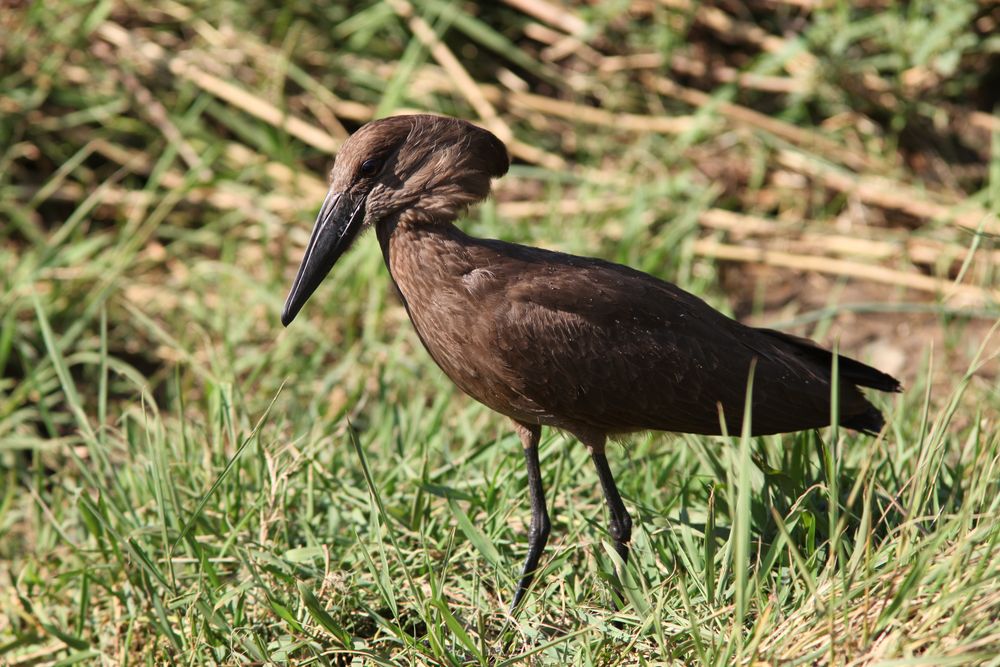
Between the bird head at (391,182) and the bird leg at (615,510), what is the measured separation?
74 centimetres

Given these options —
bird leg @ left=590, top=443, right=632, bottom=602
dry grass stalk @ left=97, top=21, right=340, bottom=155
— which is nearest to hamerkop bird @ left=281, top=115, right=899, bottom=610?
bird leg @ left=590, top=443, right=632, bottom=602

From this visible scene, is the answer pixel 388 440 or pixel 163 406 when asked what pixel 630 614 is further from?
pixel 163 406

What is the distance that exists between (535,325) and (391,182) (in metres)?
0.55

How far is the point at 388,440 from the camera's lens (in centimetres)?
376

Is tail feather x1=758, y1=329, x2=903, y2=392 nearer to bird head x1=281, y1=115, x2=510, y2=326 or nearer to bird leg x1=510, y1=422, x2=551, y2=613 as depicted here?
bird leg x1=510, y1=422, x2=551, y2=613

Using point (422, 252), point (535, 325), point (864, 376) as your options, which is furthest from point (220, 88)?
point (864, 376)

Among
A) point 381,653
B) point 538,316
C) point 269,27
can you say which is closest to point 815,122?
point 269,27

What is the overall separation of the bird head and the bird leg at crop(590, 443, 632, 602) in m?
0.74

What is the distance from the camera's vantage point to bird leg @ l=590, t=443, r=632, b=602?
298 cm

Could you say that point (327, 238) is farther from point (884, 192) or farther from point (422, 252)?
point (884, 192)

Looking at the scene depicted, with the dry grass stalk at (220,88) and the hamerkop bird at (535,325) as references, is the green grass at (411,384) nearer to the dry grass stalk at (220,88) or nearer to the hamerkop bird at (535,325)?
the dry grass stalk at (220,88)

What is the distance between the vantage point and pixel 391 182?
9.75ft

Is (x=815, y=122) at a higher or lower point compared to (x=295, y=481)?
higher

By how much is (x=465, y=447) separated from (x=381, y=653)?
1.03m
